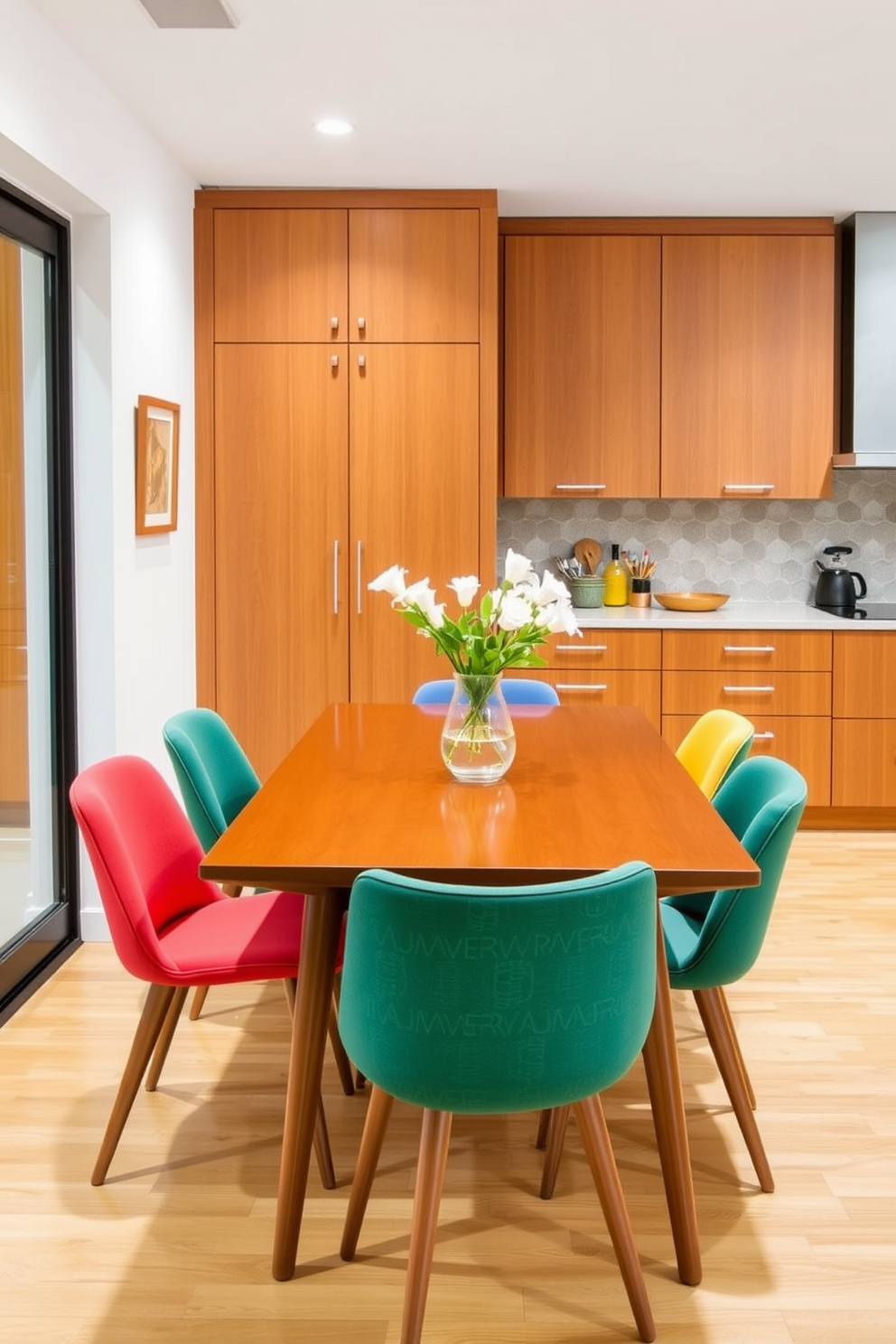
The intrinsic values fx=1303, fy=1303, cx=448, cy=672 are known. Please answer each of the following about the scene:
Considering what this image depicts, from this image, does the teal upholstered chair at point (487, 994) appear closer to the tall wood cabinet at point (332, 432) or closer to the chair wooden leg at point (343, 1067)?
the chair wooden leg at point (343, 1067)

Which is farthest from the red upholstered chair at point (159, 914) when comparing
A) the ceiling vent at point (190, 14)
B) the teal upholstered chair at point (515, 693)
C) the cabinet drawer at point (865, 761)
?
the cabinet drawer at point (865, 761)

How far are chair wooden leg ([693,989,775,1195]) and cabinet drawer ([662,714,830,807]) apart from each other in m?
2.74

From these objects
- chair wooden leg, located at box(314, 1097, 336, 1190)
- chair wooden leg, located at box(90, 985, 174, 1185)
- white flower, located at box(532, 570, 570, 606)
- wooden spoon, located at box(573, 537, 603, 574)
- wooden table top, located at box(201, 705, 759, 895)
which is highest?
wooden spoon, located at box(573, 537, 603, 574)

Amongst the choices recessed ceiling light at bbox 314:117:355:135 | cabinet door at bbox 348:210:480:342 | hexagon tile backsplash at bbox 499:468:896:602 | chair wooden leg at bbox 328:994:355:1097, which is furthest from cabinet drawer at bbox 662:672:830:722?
chair wooden leg at bbox 328:994:355:1097

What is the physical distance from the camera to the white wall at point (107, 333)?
3305mm

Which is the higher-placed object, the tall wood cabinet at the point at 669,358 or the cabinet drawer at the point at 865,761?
the tall wood cabinet at the point at 669,358

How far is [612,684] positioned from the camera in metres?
5.27

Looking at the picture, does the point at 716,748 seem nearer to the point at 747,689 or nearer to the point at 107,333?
the point at 107,333

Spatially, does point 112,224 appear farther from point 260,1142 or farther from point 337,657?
point 260,1142

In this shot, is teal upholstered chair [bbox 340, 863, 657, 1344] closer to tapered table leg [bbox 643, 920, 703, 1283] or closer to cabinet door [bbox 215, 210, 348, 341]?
tapered table leg [bbox 643, 920, 703, 1283]

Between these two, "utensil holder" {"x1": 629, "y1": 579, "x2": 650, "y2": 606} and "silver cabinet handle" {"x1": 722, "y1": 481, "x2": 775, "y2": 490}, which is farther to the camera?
"utensil holder" {"x1": 629, "y1": 579, "x2": 650, "y2": 606}

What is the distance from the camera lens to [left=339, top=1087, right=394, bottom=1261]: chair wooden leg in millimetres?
2148

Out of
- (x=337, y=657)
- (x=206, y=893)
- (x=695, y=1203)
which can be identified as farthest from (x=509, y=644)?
(x=337, y=657)

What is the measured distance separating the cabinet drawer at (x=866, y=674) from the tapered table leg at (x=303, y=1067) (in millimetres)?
3518
